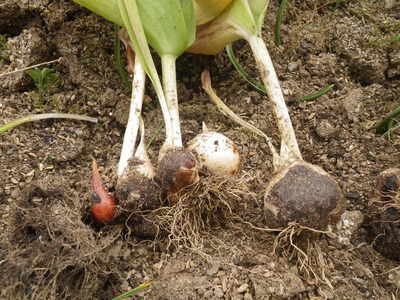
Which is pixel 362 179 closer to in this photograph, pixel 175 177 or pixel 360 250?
pixel 360 250

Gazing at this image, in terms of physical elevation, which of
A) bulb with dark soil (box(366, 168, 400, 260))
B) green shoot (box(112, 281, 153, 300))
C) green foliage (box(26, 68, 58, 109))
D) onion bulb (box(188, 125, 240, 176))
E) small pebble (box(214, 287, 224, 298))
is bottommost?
bulb with dark soil (box(366, 168, 400, 260))

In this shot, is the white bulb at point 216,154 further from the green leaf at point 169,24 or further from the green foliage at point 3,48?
the green foliage at point 3,48

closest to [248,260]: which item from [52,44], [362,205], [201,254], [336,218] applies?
[201,254]

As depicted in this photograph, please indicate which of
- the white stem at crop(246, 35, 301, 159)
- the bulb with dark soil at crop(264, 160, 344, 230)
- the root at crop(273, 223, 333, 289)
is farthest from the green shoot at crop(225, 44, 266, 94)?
the root at crop(273, 223, 333, 289)

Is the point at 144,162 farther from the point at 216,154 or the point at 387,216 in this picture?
the point at 387,216

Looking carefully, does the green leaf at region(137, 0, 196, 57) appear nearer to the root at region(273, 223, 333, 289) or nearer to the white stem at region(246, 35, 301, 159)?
the white stem at region(246, 35, 301, 159)

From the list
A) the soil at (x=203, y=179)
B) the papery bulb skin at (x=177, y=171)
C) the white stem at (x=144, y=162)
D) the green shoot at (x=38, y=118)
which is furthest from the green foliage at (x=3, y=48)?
the papery bulb skin at (x=177, y=171)
